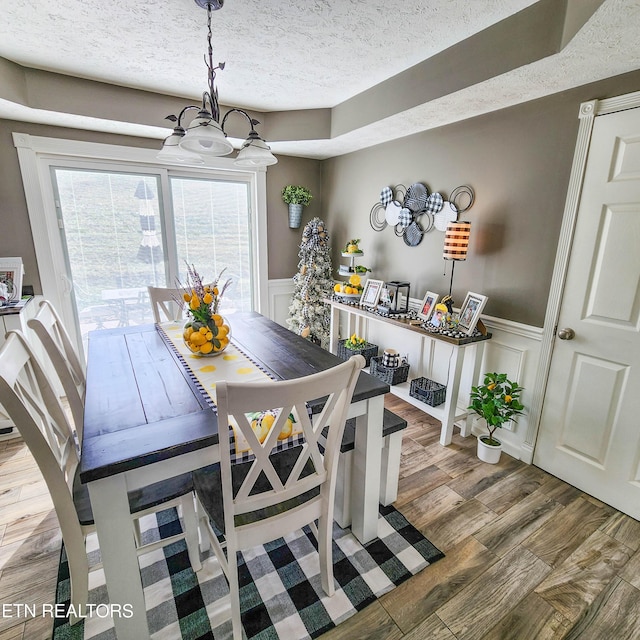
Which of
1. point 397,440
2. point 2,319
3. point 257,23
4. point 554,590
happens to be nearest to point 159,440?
point 397,440

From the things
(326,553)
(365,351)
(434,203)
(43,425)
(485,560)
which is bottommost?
(485,560)

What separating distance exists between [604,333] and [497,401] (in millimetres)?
703

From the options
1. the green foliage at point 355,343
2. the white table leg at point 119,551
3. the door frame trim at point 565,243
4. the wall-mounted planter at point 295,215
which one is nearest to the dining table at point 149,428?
the white table leg at point 119,551

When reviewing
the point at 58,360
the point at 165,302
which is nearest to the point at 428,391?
the point at 165,302

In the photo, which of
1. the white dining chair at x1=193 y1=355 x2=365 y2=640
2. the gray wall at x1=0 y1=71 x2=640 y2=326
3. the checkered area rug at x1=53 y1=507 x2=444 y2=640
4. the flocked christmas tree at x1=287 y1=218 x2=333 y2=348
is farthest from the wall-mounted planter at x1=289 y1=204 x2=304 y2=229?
the checkered area rug at x1=53 y1=507 x2=444 y2=640

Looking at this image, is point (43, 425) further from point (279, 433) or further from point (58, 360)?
point (279, 433)

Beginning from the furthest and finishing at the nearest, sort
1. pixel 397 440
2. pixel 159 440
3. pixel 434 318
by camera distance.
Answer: pixel 434 318, pixel 397 440, pixel 159 440

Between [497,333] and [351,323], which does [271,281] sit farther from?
[497,333]

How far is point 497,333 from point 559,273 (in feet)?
1.81

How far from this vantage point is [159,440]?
110cm

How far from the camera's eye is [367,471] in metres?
1.55

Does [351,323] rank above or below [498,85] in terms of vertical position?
below

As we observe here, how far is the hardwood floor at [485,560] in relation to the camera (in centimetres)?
133

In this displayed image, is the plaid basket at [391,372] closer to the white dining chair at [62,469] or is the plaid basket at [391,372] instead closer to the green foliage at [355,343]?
the green foliage at [355,343]
